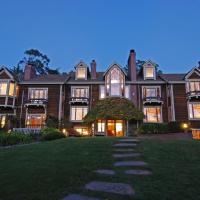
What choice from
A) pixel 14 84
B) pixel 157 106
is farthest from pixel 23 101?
pixel 157 106

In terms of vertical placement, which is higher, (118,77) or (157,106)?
(118,77)

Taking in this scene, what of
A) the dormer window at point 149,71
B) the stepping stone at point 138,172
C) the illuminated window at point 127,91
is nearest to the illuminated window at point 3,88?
the illuminated window at point 127,91

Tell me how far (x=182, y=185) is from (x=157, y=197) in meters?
1.24

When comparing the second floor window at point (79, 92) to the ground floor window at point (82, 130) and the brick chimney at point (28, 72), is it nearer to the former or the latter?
the ground floor window at point (82, 130)

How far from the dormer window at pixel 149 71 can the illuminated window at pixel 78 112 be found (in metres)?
9.55

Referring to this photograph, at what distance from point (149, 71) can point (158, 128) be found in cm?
903

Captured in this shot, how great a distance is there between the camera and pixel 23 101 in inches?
1023

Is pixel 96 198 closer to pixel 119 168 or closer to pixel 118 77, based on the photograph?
pixel 119 168

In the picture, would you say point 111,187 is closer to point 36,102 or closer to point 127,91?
point 127,91

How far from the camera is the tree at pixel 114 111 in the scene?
2298 cm

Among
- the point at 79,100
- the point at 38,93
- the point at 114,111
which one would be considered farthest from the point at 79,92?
the point at 114,111

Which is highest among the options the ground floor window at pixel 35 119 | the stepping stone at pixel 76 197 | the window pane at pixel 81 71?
the window pane at pixel 81 71

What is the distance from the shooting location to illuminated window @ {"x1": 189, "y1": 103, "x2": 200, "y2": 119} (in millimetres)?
24945

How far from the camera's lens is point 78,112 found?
1024 inches
